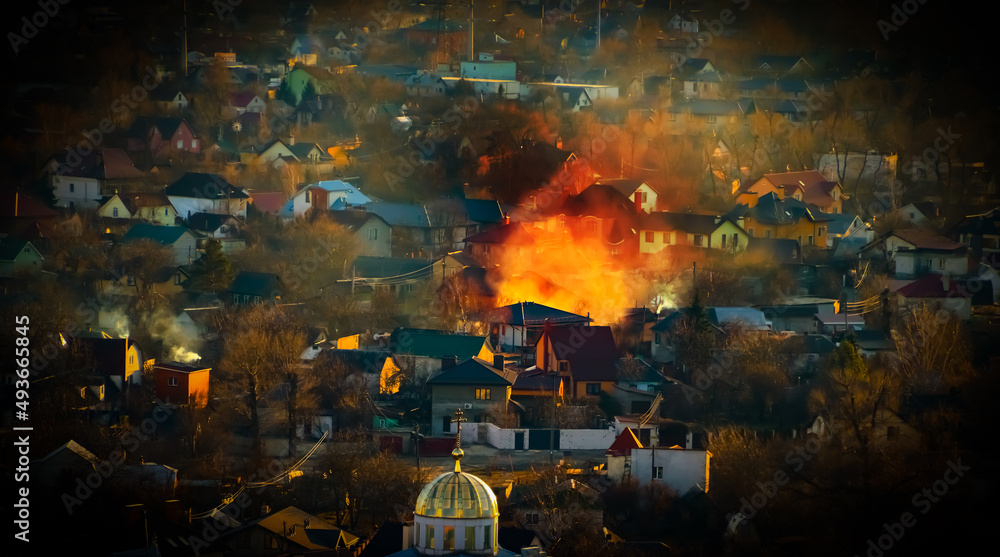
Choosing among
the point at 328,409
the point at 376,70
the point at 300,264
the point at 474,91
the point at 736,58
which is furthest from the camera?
the point at 736,58

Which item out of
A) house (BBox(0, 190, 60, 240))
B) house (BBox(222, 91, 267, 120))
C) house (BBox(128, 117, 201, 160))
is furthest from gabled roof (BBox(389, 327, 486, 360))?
house (BBox(222, 91, 267, 120))

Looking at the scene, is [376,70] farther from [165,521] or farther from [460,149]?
[165,521]

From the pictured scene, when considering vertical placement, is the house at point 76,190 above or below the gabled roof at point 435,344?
above

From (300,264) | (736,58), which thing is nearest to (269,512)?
(300,264)

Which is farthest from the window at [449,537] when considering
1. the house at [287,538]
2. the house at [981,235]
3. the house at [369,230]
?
the house at [981,235]

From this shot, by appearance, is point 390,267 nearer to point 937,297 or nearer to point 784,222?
point 784,222

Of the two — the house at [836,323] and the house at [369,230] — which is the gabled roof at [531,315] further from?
the house at [369,230]
